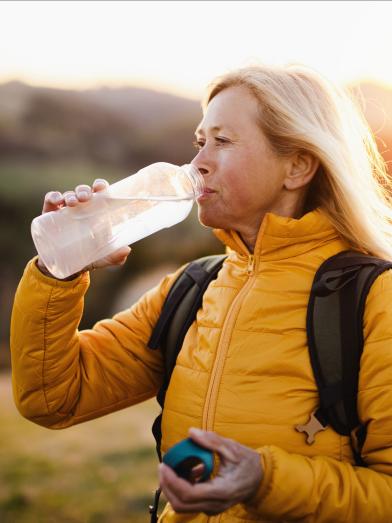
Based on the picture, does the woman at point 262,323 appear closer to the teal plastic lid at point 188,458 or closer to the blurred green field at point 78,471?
the teal plastic lid at point 188,458

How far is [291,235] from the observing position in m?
2.34

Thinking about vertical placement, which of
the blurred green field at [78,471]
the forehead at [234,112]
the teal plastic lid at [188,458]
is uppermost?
the forehead at [234,112]

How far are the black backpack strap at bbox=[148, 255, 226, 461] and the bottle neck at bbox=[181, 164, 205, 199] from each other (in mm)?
353

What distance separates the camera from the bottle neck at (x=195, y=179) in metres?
2.39

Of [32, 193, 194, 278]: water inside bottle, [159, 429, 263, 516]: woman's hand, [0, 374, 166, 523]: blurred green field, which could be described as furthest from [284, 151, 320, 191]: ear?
[0, 374, 166, 523]: blurred green field

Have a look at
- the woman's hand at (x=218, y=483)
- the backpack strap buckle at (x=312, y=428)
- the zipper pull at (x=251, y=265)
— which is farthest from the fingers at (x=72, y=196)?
the backpack strap buckle at (x=312, y=428)

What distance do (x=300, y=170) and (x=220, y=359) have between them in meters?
0.80

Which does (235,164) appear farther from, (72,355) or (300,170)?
(72,355)

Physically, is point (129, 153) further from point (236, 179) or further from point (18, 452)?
point (236, 179)

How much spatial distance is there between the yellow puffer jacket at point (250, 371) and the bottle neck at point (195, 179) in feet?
0.69

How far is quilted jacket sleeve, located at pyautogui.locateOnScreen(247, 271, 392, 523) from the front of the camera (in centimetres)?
189

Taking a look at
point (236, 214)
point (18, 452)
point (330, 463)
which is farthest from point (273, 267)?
point (18, 452)

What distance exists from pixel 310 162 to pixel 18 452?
389 centimetres

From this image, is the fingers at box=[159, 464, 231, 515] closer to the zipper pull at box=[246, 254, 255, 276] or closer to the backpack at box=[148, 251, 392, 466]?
the backpack at box=[148, 251, 392, 466]
